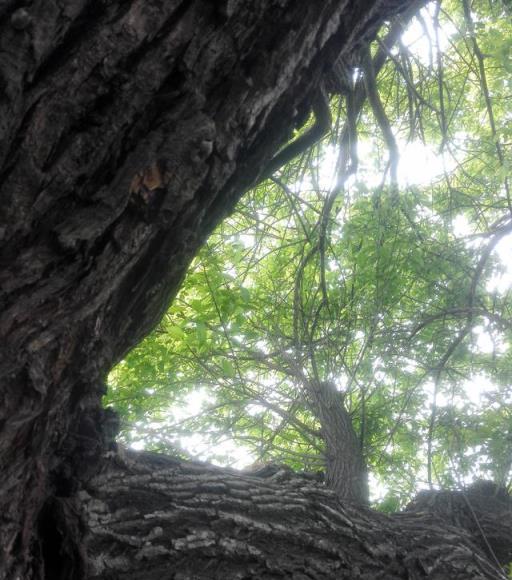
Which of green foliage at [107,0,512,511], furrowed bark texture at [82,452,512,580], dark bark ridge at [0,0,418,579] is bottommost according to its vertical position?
furrowed bark texture at [82,452,512,580]

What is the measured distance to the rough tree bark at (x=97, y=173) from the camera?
133cm

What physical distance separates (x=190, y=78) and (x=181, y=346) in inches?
139

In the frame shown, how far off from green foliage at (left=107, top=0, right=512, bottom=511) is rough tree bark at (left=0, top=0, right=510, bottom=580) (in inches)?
81.1

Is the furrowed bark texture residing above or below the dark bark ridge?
below

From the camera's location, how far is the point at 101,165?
1.43 metres

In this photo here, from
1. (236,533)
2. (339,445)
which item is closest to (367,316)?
A: (339,445)

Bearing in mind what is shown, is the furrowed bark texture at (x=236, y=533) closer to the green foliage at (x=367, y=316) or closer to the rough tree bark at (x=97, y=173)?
the rough tree bark at (x=97, y=173)

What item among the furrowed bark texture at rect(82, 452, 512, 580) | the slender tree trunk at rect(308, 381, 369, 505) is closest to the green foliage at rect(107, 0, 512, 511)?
the slender tree trunk at rect(308, 381, 369, 505)

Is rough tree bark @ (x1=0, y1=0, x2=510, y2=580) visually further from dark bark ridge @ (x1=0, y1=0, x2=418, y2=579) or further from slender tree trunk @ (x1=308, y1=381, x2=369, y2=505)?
slender tree trunk @ (x1=308, y1=381, x2=369, y2=505)

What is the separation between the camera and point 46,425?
1.61 m

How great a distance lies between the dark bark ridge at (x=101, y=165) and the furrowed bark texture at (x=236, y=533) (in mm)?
222

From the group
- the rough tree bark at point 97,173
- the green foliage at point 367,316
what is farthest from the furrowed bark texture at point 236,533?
the green foliage at point 367,316

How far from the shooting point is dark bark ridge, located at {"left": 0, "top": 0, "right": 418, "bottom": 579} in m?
1.33

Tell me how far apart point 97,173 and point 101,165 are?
0.08 feet
